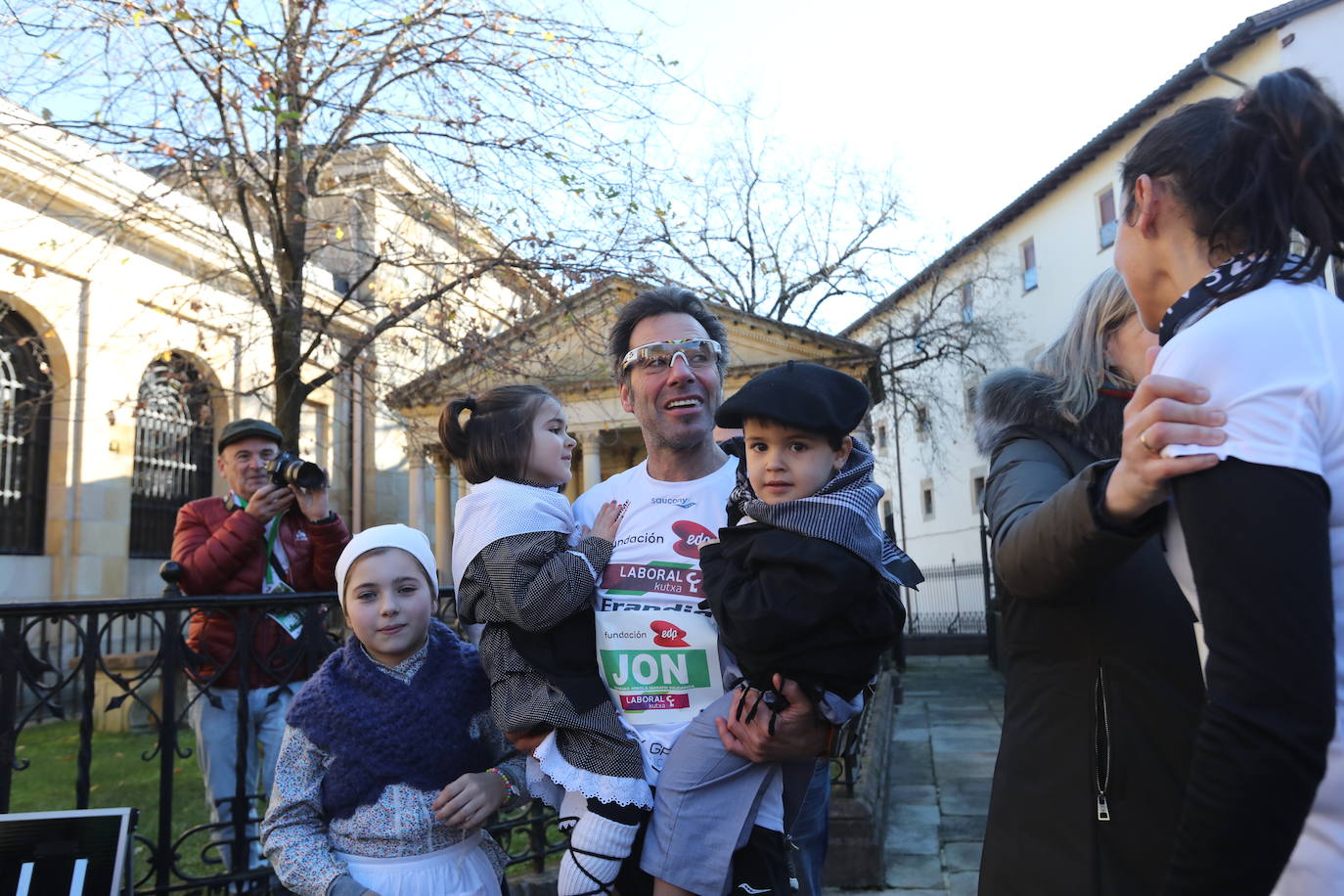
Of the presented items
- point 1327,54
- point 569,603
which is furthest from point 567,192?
point 1327,54

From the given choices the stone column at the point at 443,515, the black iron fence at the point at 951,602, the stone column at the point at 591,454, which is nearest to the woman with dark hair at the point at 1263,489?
the stone column at the point at 443,515

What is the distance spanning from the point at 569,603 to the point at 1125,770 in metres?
1.27

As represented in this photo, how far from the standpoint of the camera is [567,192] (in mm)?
8234

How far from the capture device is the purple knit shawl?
2.72m

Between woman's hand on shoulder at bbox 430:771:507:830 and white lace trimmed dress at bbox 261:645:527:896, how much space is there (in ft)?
0.25

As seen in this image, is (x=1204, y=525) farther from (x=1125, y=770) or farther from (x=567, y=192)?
(x=567, y=192)

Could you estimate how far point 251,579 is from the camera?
4.86 metres

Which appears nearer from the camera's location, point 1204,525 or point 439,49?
point 1204,525

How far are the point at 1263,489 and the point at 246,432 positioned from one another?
510cm

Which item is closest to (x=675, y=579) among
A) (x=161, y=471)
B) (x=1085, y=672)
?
(x=1085, y=672)

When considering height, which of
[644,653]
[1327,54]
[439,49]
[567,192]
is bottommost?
[644,653]

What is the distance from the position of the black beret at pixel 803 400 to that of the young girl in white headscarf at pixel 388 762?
131 centimetres

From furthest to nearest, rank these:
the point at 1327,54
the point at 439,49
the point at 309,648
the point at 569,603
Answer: the point at 1327,54 → the point at 439,49 → the point at 309,648 → the point at 569,603

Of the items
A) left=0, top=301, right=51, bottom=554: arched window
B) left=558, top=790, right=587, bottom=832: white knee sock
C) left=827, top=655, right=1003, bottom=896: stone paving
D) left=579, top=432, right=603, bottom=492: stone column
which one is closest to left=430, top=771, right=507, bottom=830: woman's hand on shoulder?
left=558, top=790, right=587, bottom=832: white knee sock
